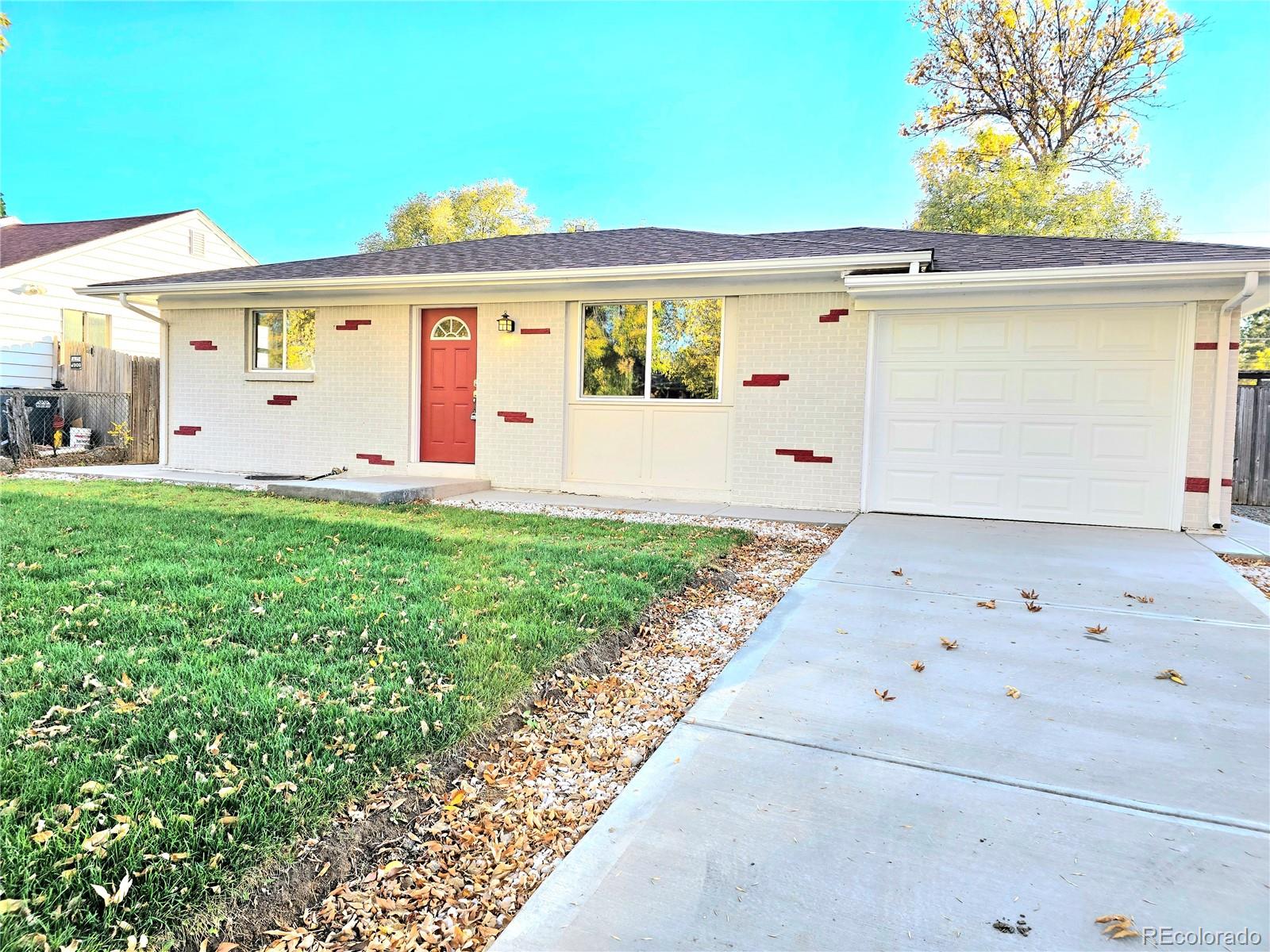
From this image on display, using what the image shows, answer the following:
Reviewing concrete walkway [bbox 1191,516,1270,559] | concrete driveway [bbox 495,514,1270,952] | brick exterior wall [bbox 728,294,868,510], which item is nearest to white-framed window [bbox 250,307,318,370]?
brick exterior wall [bbox 728,294,868,510]

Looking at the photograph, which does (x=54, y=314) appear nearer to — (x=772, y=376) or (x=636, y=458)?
(x=636, y=458)

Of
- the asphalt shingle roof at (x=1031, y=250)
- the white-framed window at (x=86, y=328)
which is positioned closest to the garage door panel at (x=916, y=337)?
the asphalt shingle roof at (x=1031, y=250)

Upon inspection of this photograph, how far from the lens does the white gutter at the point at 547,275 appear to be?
729 cm

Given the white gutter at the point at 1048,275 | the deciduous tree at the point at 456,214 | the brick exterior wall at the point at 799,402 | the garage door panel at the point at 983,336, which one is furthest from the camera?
the deciduous tree at the point at 456,214

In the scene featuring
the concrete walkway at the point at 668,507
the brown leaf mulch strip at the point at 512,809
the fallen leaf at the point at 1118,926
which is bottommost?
the brown leaf mulch strip at the point at 512,809

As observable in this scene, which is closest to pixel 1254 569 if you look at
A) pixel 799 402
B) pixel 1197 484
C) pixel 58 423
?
pixel 1197 484

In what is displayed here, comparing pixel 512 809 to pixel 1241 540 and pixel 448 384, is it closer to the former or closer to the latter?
pixel 1241 540

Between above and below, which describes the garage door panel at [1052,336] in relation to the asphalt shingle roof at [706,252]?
below

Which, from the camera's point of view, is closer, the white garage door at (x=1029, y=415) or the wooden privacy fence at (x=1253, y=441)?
the white garage door at (x=1029, y=415)

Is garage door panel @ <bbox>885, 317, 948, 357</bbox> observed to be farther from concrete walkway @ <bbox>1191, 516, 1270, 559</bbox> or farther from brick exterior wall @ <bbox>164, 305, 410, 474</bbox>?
brick exterior wall @ <bbox>164, 305, 410, 474</bbox>

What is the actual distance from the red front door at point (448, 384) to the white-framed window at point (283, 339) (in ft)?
6.22

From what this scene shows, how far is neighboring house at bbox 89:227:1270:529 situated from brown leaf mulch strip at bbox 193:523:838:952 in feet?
15.2

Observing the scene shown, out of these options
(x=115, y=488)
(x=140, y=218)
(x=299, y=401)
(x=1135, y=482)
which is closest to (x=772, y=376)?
(x=1135, y=482)

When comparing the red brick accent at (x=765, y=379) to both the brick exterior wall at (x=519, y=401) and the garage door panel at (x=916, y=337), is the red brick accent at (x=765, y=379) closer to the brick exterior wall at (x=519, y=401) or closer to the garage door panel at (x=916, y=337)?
the brick exterior wall at (x=519, y=401)
